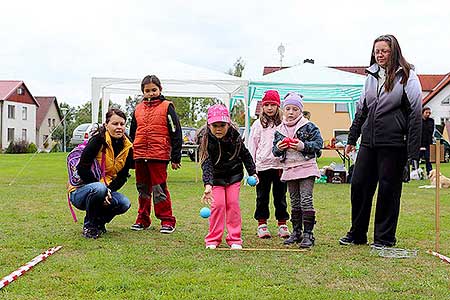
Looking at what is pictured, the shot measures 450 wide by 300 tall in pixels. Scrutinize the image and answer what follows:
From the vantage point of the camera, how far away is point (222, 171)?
6.11 meters

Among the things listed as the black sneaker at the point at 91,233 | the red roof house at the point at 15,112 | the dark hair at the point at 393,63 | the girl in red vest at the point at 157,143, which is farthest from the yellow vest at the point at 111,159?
the red roof house at the point at 15,112

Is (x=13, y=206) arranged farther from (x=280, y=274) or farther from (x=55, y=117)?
(x=55, y=117)

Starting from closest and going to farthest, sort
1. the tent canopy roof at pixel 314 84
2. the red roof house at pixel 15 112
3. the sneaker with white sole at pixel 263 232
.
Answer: the sneaker with white sole at pixel 263 232, the tent canopy roof at pixel 314 84, the red roof house at pixel 15 112

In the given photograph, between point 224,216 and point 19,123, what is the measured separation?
5805 centimetres

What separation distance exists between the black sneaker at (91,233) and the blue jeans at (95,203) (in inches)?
1.7

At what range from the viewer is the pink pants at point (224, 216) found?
600 cm

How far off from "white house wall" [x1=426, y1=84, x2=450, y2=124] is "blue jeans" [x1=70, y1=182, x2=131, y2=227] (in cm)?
4745

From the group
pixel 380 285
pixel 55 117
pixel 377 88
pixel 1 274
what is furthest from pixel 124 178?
pixel 55 117

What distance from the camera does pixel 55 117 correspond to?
2975 inches

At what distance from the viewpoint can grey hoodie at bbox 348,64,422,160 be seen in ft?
18.4

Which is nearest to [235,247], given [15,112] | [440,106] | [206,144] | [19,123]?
[206,144]

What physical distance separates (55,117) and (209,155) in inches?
2841

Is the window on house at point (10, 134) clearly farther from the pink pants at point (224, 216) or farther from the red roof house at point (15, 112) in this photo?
the pink pants at point (224, 216)

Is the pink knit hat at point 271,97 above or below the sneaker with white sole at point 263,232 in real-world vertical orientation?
above
